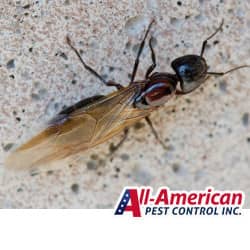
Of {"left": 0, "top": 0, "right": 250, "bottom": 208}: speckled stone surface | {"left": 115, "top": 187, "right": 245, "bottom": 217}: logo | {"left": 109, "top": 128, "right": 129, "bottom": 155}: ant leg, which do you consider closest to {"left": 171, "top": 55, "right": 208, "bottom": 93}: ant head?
{"left": 0, "top": 0, "right": 250, "bottom": 208}: speckled stone surface

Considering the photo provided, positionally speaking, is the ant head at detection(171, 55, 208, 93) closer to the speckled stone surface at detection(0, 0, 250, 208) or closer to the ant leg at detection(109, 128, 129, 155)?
the speckled stone surface at detection(0, 0, 250, 208)

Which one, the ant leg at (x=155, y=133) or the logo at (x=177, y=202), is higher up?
the ant leg at (x=155, y=133)

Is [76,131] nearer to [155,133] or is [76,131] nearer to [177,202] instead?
[155,133]

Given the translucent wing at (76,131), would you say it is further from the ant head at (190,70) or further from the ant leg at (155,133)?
the ant head at (190,70)

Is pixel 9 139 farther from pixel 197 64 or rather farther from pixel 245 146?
pixel 245 146

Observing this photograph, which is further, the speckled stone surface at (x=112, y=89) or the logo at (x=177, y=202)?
the logo at (x=177, y=202)

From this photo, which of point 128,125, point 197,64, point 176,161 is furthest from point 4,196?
point 197,64

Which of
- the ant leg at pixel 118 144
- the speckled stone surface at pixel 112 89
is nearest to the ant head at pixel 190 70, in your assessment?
the speckled stone surface at pixel 112 89
